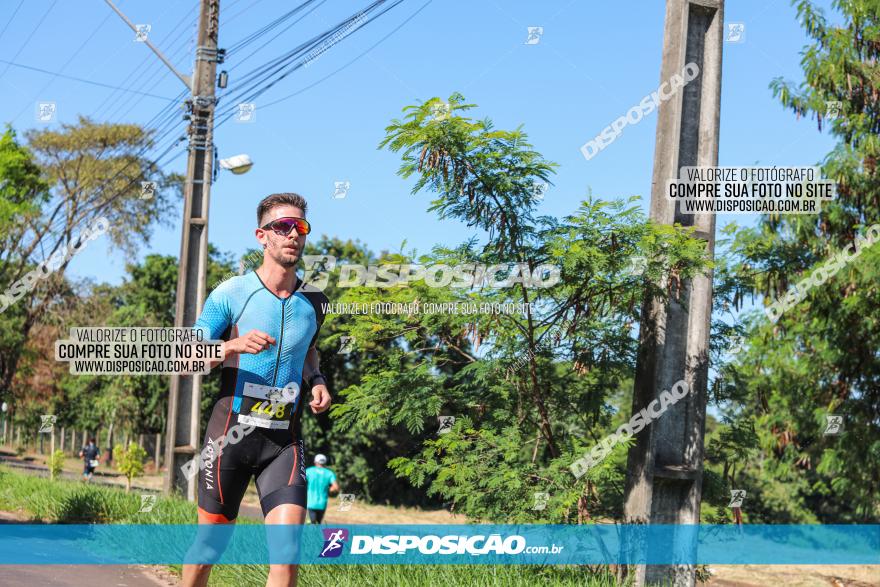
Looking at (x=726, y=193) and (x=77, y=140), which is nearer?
(x=726, y=193)

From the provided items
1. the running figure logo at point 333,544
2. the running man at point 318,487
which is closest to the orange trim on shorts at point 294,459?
the running figure logo at point 333,544

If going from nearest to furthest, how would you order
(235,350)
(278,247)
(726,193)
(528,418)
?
(235,350) < (278,247) < (528,418) < (726,193)

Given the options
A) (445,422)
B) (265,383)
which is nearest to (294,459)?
(265,383)

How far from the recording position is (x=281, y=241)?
453 cm

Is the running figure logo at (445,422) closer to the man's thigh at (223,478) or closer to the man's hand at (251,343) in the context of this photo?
the man's thigh at (223,478)

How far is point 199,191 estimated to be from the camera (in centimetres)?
1340

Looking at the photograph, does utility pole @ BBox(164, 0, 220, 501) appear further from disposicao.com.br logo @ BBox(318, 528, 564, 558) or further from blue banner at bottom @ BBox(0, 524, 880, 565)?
disposicao.com.br logo @ BBox(318, 528, 564, 558)

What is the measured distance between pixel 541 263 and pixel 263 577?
11.8 ft

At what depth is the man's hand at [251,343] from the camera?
13.6ft

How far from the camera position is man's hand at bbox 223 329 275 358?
163 inches

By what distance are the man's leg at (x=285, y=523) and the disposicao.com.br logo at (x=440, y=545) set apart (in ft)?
11.6

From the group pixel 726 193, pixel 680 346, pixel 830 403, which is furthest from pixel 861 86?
pixel 680 346

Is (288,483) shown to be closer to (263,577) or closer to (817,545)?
(263,577)

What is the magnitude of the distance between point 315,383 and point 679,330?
4.57 meters
